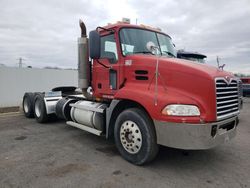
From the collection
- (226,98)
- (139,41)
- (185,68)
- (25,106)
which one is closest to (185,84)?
(185,68)

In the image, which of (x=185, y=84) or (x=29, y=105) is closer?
(x=185, y=84)

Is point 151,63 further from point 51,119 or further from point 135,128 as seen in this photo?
point 51,119

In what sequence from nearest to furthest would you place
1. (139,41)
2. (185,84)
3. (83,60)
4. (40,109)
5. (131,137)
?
(185,84) < (131,137) < (139,41) < (83,60) < (40,109)

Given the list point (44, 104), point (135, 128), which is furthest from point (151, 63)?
point (44, 104)

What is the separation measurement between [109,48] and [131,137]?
2015 mm

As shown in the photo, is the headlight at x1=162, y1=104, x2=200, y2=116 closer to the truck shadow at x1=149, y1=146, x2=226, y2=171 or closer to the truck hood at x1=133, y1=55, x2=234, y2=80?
the truck hood at x1=133, y1=55, x2=234, y2=80

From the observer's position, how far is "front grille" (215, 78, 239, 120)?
387 centimetres

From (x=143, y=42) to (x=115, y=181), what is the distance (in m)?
2.81

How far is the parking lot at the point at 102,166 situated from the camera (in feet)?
12.1

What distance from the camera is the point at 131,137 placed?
4383 millimetres

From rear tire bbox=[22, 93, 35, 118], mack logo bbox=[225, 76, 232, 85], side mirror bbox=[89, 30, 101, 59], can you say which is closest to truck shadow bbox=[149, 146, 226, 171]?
mack logo bbox=[225, 76, 232, 85]

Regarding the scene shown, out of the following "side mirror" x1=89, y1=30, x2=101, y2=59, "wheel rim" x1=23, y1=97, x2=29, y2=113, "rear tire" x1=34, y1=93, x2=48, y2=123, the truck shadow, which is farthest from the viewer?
"wheel rim" x1=23, y1=97, x2=29, y2=113

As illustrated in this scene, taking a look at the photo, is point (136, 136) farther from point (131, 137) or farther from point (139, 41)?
point (139, 41)

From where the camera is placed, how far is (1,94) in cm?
1227
